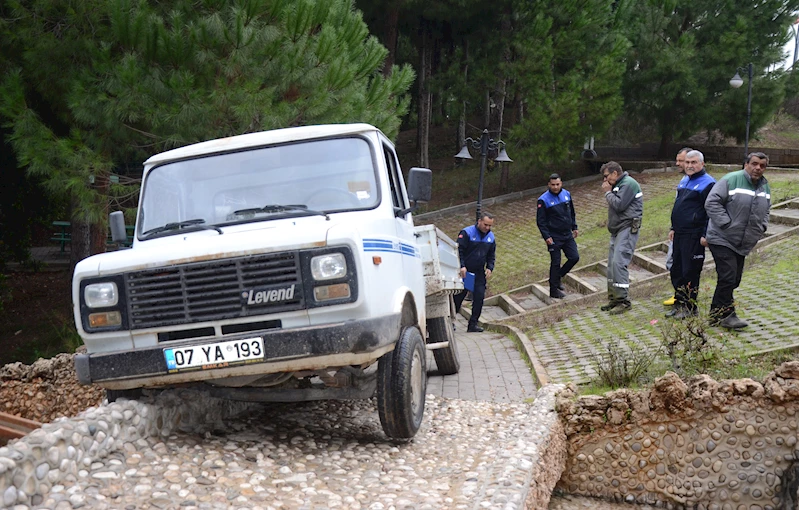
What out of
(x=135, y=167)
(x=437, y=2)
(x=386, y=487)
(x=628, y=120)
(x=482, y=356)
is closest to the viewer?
(x=386, y=487)

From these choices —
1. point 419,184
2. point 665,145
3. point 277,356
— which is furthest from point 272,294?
point 665,145

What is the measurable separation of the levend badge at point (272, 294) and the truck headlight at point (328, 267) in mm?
166

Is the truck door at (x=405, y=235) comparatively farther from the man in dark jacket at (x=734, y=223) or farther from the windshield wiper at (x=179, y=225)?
the man in dark jacket at (x=734, y=223)

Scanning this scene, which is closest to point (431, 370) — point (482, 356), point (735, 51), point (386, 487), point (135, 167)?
point (482, 356)

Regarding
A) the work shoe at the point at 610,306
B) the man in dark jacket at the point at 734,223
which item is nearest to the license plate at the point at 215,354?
the man in dark jacket at the point at 734,223

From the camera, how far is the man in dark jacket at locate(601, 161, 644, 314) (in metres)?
9.41

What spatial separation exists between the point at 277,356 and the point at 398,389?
0.95 meters

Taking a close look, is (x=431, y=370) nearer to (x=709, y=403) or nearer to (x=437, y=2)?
(x=709, y=403)

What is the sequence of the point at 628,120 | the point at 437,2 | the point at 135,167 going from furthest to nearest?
the point at 628,120, the point at 437,2, the point at 135,167

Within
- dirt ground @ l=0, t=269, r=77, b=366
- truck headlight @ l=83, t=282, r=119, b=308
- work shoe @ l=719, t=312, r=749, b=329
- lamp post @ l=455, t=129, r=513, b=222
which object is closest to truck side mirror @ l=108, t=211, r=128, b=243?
truck headlight @ l=83, t=282, r=119, b=308

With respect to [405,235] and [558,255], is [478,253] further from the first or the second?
[405,235]

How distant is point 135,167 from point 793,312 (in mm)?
8745

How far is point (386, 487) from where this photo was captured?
442cm

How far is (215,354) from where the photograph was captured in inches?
175
